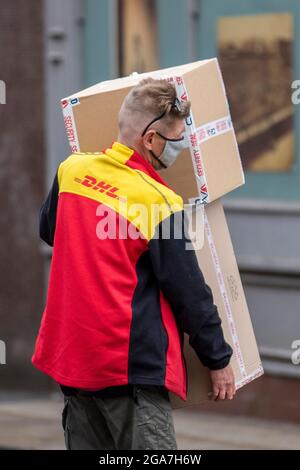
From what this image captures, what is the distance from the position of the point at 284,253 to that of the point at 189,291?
13.7 ft

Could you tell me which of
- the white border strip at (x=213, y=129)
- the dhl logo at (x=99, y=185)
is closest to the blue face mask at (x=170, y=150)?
the white border strip at (x=213, y=129)

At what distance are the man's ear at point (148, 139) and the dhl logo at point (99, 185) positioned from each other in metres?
0.20

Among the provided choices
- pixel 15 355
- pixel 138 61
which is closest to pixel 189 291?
pixel 138 61

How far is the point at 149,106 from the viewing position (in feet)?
13.6

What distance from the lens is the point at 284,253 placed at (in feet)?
26.9

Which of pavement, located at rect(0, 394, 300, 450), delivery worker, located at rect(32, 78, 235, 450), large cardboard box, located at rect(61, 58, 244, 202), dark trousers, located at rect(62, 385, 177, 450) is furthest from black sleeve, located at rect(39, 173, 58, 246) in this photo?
pavement, located at rect(0, 394, 300, 450)

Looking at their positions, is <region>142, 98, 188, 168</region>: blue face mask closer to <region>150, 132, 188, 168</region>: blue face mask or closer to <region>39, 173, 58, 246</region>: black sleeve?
<region>150, 132, 188, 168</region>: blue face mask

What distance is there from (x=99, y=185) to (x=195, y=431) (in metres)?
4.33

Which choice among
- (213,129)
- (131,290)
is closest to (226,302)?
(131,290)

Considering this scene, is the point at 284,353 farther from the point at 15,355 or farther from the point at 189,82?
the point at 189,82

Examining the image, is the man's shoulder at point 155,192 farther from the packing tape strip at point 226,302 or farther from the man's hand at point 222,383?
the man's hand at point 222,383

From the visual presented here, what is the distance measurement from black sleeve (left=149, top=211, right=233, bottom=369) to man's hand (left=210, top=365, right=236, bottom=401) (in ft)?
0.16

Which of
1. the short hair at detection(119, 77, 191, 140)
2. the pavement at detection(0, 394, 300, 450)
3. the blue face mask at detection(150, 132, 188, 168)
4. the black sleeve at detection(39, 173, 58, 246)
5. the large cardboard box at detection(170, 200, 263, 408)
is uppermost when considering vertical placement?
the short hair at detection(119, 77, 191, 140)

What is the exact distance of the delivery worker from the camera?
407cm
